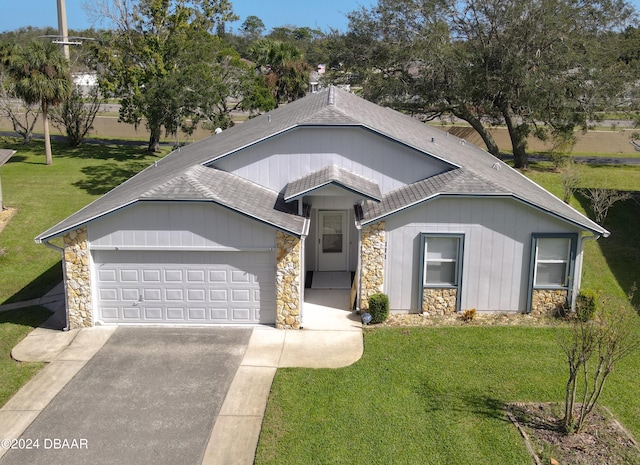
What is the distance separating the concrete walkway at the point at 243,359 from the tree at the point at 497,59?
19.7 metres

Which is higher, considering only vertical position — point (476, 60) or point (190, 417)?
point (476, 60)

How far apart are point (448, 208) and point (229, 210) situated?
18.4 ft

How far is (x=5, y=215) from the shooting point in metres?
26.0

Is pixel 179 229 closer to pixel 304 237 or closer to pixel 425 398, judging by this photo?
pixel 304 237

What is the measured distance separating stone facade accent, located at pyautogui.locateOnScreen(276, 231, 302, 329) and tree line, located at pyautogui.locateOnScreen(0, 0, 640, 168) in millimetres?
21231

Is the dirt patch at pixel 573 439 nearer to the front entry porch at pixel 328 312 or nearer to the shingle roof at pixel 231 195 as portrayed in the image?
the front entry porch at pixel 328 312

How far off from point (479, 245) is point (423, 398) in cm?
521

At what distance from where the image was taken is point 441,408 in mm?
11898

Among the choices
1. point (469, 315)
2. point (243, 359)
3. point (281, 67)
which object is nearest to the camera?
point (243, 359)

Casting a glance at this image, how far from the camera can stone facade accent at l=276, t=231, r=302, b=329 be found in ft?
49.8

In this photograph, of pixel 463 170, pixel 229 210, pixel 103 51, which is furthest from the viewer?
pixel 103 51

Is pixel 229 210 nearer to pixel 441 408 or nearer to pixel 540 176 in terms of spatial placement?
pixel 441 408

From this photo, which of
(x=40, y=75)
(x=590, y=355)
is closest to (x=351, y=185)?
(x=590, y=355)

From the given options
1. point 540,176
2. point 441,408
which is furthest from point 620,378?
point 540,176
